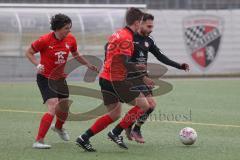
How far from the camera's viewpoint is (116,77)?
9.68m

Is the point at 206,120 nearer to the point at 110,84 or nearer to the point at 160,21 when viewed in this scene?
the point at 110,84

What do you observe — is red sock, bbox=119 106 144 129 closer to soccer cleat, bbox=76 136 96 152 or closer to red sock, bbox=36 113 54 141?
soccer cleat, bbox=76 136 96 152

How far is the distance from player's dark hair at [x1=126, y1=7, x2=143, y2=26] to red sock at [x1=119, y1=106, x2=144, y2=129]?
4.52ft

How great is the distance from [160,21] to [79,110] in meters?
11.9

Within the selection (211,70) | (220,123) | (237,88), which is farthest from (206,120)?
(211,70)

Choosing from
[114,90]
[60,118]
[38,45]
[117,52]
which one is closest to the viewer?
[117,52]

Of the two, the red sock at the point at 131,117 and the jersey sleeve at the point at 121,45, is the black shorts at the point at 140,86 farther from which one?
the jersey sleeve at the point at 121,45

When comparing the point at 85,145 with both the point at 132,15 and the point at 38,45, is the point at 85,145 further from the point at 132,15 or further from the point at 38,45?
the point at 132,15

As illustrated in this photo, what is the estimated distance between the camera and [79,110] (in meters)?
15.2

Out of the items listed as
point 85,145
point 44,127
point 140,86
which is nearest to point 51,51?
point 44,127

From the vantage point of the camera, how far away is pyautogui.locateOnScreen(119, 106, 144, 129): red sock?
1002cm

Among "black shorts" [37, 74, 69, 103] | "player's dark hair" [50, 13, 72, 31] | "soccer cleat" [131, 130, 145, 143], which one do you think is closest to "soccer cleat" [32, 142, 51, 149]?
"black shorts" [37, 74, 69, 103]

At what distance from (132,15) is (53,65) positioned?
58.4 inches

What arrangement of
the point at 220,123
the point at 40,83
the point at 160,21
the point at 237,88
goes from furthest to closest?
1. the point at 160,21
2. the point at 237,88
3. the point at 220,123
4. the point at 40,83
